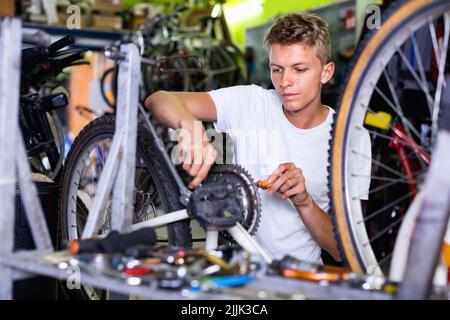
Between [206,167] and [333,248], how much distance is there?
0.57 meters

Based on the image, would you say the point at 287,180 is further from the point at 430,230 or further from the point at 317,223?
the point at 430,230

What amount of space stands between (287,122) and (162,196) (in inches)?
20.1

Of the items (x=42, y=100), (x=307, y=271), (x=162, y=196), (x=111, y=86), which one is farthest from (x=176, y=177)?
(x=111, y=86)

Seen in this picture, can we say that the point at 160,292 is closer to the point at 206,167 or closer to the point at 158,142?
the point at 206,167

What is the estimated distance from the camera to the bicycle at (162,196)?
4.16 ft

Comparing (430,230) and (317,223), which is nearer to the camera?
(430,230)

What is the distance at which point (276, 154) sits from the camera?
174cm

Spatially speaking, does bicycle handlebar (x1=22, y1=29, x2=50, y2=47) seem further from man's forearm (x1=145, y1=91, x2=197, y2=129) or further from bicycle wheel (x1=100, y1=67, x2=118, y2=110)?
bicycle wheel (x1=100, y1=67, x2=118, y2=110)

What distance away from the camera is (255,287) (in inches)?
38.2

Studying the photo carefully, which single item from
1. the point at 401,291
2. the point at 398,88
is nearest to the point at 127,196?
the point at 401,291

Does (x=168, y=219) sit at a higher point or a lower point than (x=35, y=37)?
lower

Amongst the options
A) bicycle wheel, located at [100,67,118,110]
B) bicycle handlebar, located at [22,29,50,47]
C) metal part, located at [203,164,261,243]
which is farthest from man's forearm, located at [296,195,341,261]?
bicycle wheel, located at [100,67,118,110]

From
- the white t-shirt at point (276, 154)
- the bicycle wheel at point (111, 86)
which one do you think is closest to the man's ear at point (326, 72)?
the white t-shirt at point (276, 154)

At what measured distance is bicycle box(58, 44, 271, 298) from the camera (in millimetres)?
1267
